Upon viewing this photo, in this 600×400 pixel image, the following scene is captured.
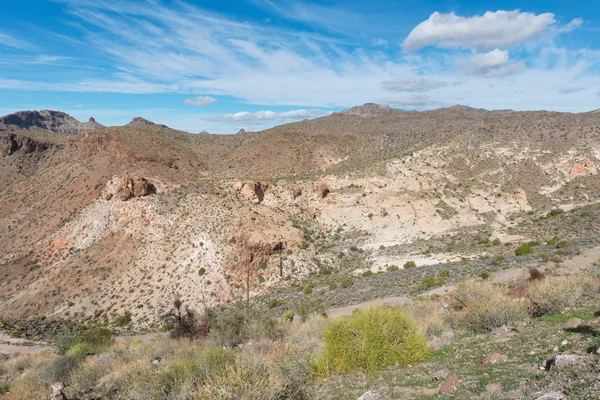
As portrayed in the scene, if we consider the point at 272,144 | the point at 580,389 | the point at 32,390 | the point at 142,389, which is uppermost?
the point at 272,144

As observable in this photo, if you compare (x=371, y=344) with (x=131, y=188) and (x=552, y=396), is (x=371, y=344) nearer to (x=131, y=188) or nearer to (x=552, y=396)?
(x=552, y=396)

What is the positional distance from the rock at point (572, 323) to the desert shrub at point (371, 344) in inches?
143

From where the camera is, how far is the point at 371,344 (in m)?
8.84

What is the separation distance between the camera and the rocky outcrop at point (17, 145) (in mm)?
70312

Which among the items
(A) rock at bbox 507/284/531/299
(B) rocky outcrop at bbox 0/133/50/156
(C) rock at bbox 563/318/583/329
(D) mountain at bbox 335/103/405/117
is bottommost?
(A) rock at bbox 507/284/531/299

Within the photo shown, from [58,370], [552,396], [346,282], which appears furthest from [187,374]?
[346,282]

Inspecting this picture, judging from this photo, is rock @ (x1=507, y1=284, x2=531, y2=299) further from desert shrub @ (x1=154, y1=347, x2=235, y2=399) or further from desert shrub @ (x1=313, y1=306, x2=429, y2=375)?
desert shrub @ (x1=154, y1=347, x2=235, y2=399)

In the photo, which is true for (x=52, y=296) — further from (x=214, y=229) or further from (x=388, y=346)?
(x=388, y=346)

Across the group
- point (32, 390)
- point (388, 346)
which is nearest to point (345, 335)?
point (388, 346)

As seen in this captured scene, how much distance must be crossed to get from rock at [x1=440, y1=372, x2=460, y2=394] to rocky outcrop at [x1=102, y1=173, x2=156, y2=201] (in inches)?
1500

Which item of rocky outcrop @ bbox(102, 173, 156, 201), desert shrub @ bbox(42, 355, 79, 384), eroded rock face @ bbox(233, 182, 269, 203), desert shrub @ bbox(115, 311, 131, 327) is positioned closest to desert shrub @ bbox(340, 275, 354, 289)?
eroded rock face @ bbox(233, 182, 269, 203)

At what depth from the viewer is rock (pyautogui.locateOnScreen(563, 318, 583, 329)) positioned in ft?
28.6

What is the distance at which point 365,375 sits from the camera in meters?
8.26

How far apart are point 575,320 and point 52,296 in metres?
39.4
